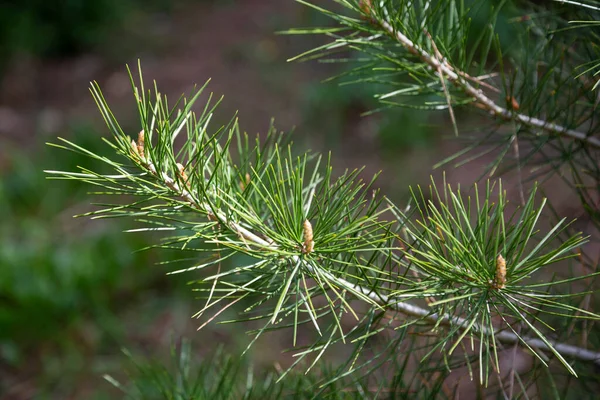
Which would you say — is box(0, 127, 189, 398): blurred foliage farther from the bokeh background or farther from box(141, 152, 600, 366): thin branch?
box(141, 152, 600, 366): thin branch

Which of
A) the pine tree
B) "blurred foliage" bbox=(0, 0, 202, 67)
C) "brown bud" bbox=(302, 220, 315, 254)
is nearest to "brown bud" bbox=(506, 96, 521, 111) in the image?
the pine tree

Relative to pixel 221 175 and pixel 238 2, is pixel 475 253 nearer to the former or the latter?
pixel 221 175

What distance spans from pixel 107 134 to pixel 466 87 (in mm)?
2343

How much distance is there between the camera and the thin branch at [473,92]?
772 mm

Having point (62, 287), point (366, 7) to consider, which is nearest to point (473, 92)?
point (366, 7)

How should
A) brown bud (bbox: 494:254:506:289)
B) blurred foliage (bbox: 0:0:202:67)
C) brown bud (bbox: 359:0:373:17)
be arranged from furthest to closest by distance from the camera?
blurred foliage (bbox: 0:0:202:67)
brown bud (bbox: 359:0:373:17)
brown bud (bbox: 494:254:506:289)

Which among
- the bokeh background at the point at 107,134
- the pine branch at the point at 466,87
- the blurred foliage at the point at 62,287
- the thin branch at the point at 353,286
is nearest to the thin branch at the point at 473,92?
the pine branch at the point at 466,87

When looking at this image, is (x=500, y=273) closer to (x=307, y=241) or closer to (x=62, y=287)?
(x=307, y=241)

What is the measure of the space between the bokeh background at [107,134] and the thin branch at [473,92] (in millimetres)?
406

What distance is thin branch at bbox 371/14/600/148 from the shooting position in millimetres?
772

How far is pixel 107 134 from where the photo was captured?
9.42ft

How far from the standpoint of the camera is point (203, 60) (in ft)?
11.5

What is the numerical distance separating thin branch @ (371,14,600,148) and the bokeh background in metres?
0.41

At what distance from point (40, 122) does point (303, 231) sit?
9.16 feet
